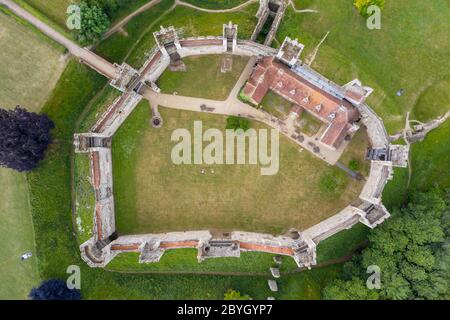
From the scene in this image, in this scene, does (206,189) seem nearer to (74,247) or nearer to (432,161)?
(74,247)

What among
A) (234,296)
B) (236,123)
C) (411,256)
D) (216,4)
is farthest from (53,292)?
(411,256)

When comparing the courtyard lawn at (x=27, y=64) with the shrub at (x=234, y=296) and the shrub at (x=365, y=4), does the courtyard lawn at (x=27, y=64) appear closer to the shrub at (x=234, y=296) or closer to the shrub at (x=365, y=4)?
the shrub at (x=234, y=296)

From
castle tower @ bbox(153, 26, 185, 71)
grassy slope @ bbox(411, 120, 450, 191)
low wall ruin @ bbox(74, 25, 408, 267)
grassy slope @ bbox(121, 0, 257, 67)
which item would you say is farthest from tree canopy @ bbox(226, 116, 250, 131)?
grassy slope @ bbox(411, 120, 450, 191)

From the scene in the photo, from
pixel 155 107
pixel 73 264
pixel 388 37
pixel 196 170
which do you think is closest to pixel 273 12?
pixel 388 37

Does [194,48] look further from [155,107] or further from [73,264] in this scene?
[73,264]

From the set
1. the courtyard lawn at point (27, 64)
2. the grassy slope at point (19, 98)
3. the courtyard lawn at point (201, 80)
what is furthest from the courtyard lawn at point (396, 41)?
the grassy slope at point (19, 98)
